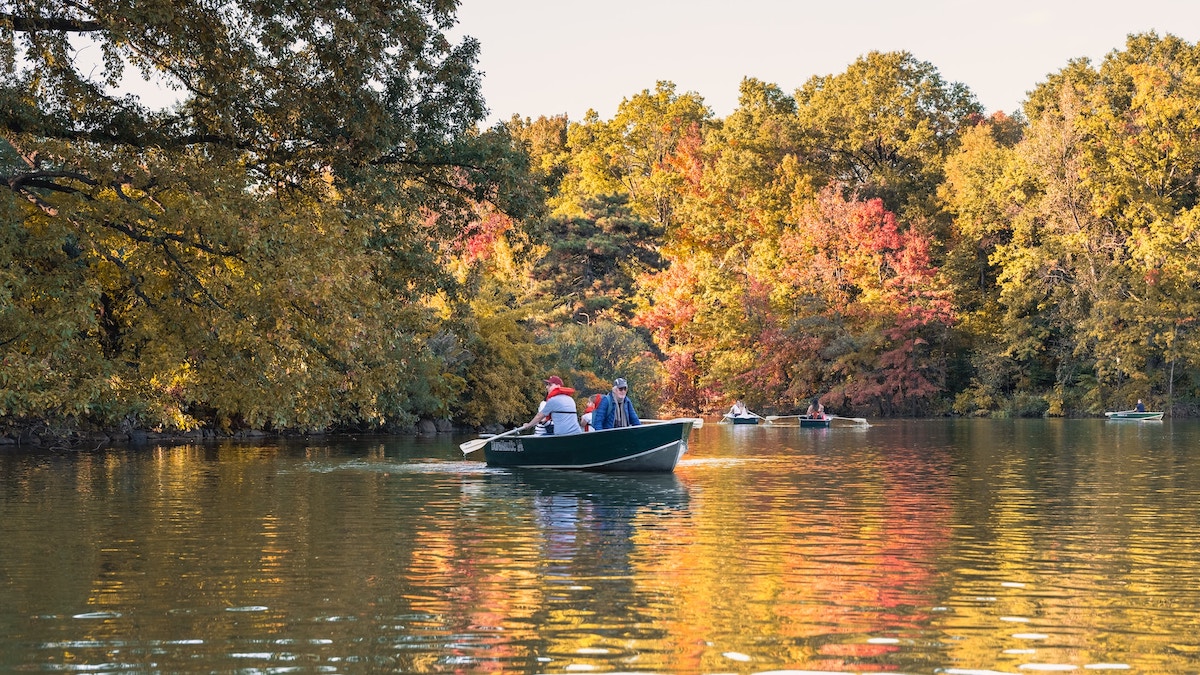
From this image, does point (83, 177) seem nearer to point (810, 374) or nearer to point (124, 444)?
point (124, 444)

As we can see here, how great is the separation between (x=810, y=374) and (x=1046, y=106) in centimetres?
1576

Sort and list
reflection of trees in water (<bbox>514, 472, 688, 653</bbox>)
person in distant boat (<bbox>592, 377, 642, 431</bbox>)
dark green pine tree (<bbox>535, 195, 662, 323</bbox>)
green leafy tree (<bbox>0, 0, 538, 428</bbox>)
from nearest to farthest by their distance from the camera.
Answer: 1. reflection of trees in water (<bbox>514, 472, 688, 653</bbox>)
2. green leafy tree (<bbox>0, 0, 538, 428</bbox>)
3. person in distant boat (<bbox>592, 377, 642, 431</bbox>)
4. dark green pine tree (<bbox>535, 195, 662, 323</bbox>)

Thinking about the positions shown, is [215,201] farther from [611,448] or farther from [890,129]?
[890,129]

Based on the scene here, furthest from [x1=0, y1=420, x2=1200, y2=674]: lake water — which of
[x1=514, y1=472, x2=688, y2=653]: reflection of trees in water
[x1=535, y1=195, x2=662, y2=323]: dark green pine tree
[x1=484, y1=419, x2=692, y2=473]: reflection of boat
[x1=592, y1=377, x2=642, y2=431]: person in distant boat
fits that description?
[x1=535, y1=195, x2=662, y2=323]: dark green pine tree

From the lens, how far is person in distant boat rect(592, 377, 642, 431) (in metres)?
25.1

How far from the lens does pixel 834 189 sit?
6900 cm

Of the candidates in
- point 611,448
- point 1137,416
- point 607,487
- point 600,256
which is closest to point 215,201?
point 607,487

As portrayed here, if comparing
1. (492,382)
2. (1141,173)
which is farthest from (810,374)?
(492,382)

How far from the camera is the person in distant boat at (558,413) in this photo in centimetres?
2558

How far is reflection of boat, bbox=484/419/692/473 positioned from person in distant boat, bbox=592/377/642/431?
0.52 meters

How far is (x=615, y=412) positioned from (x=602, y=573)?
13788mm

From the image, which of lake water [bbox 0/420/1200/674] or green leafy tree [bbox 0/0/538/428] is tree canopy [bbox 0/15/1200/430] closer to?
green leafy tree [bbox 0/0/538/428]

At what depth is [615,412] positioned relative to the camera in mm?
25406

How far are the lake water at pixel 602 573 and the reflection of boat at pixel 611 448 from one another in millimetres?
1085
